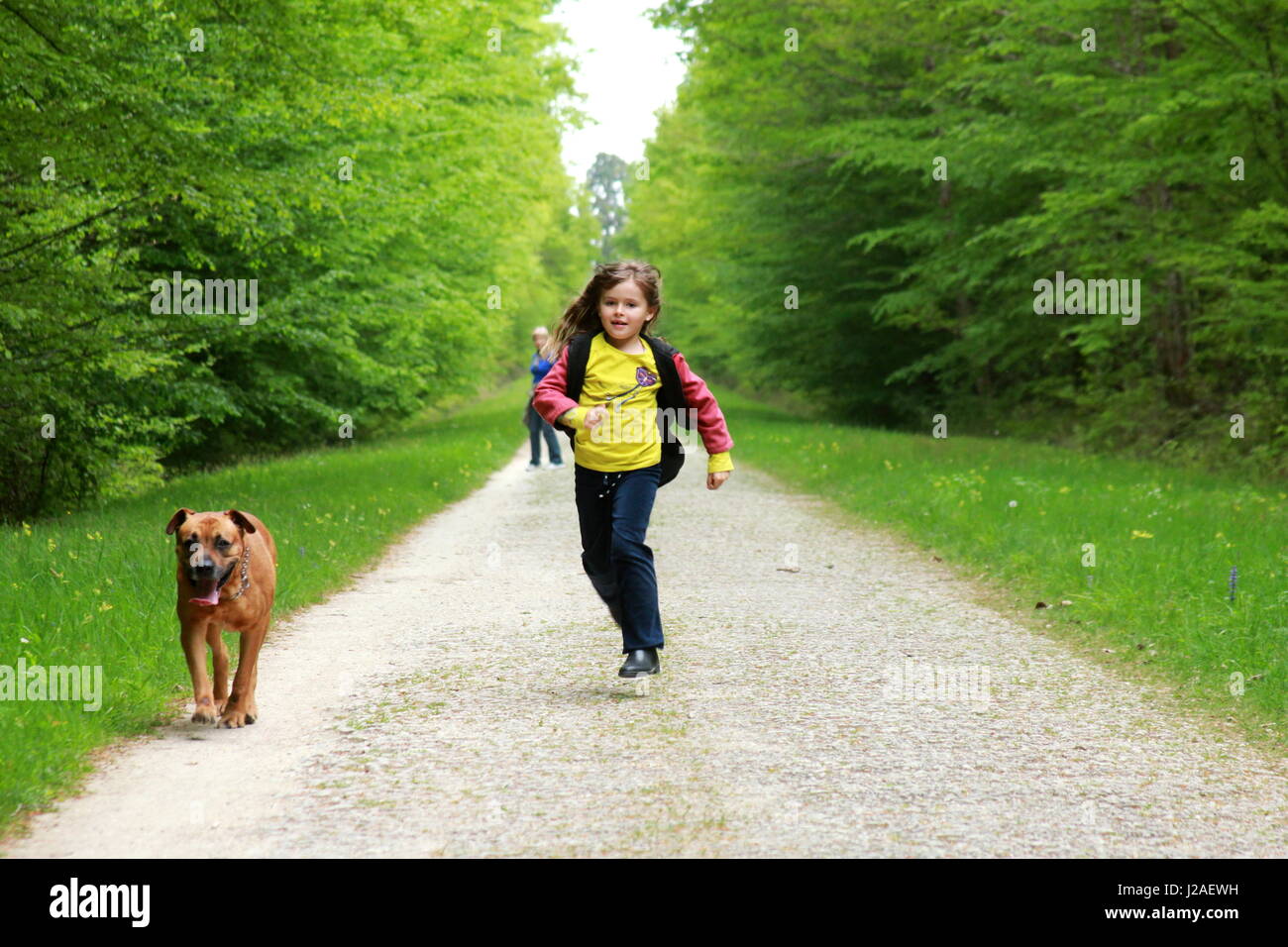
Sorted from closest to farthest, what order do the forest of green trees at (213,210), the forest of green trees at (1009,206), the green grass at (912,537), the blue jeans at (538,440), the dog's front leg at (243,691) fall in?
the dog's front leg at (243,691), the green grass at (912,537), the forest of green trees at (213,210), the forest of green trees at (1009,206), the blue jeans at (538,440)

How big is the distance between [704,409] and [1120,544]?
183 inches

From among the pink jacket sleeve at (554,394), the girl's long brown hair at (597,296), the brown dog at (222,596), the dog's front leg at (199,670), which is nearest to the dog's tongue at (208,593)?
the brown dog at (222,596)

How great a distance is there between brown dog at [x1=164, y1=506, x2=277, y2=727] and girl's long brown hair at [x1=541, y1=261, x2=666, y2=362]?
5.43 feet

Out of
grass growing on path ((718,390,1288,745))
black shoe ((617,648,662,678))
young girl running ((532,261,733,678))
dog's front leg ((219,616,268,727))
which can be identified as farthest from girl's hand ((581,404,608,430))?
grass growing on path ((718,390,1288,745))

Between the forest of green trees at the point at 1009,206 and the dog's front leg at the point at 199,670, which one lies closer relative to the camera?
the dog's front leg at the point at 199,670

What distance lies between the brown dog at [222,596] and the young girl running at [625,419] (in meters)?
1.48

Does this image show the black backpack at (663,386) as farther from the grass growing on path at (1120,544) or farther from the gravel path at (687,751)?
the grass growing on path at (1120,544)

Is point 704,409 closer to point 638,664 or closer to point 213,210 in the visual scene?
point 638,664

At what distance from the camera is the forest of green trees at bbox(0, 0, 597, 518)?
9.20 metres

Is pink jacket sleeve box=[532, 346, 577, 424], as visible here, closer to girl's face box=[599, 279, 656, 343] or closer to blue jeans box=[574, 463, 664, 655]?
girl's face box=[599, 279, 656, 343]

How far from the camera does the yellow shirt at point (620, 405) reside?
18.7 feet

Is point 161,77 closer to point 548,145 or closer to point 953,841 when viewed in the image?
point 953,841

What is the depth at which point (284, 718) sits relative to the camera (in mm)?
5156

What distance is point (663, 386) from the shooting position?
578 centimetres
